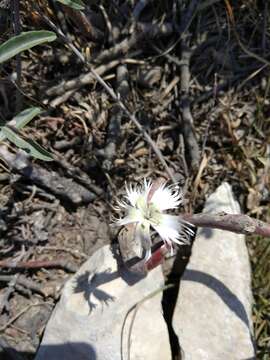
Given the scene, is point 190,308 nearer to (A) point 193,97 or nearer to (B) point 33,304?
(B) point 33,304

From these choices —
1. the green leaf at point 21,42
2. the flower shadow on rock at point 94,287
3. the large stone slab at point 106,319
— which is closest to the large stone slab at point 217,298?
the large stone slab at point 106,319

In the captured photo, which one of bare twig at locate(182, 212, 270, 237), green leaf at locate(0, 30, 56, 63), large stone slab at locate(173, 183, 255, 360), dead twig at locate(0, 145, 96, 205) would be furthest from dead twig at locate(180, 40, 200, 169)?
green leaf at locate(0, 30, 56, 63)

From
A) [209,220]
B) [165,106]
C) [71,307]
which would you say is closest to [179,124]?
[165,106]

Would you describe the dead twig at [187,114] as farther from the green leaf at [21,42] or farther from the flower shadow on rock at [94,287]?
the green leaf at [21,42]

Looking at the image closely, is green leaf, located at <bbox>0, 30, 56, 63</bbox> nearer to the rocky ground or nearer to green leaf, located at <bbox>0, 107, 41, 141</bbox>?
green leaf, located at <bbox>0, 107, 41, 141</bbox>

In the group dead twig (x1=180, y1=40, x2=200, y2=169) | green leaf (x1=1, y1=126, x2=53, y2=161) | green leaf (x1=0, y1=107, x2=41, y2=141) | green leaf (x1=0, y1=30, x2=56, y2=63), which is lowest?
green leaf (x1=1, y1=126, x2=53, y2=161)

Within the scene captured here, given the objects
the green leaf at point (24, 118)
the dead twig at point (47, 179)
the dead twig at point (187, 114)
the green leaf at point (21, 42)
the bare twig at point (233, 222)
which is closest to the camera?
the bare twig at point (233, 222)
